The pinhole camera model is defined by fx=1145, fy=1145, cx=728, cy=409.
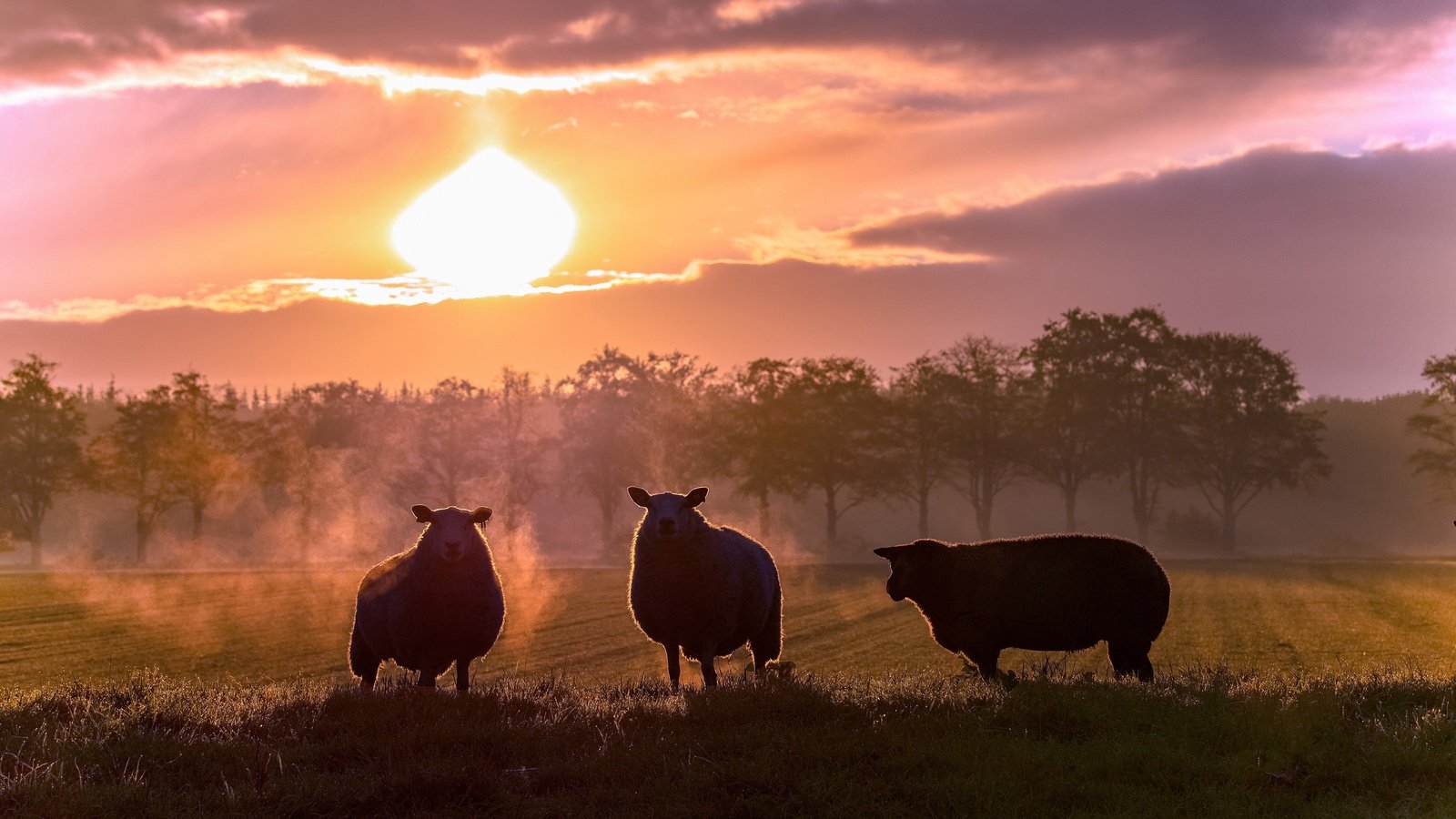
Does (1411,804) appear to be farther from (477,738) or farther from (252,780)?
(252,780)

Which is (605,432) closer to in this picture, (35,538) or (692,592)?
(35,538)

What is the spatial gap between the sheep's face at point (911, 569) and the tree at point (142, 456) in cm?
8360

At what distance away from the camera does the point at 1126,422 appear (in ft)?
302

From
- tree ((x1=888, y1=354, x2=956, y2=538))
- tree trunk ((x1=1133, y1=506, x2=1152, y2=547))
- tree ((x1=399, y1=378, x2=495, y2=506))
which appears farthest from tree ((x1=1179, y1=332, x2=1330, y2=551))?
tree ((x1=399, y1=378, x2=495, y2=506))

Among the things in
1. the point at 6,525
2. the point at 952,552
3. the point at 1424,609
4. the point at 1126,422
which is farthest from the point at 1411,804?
the point at 6,525

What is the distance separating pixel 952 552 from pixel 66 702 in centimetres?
1110

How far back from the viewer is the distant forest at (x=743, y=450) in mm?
88000

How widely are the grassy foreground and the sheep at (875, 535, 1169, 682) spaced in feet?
7.33

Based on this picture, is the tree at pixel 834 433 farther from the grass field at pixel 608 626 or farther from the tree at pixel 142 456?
the tree at pixel 142 456

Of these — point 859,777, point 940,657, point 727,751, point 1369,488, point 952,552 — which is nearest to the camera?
point 859,777

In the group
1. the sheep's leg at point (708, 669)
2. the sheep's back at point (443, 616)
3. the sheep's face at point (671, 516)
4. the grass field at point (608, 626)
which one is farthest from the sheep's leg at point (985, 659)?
the sheep's back at point (443, 616)

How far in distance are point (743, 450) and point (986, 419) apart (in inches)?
785

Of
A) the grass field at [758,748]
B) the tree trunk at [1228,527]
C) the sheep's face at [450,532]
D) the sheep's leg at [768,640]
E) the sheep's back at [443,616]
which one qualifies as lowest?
Result: the tree trunk at [1228,527]

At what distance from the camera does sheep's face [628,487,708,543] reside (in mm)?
15359
